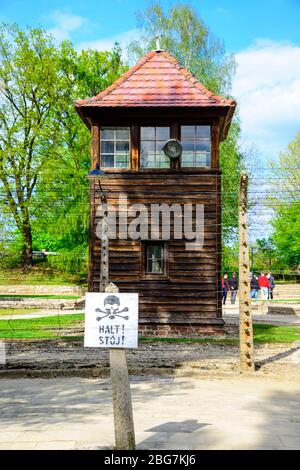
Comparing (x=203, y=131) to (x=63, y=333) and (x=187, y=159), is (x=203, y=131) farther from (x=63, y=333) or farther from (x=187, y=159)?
(x=63, y=333)

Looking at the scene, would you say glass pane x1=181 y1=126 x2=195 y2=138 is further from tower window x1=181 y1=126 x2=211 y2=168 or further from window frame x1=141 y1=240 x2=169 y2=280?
window frame x1=141 y1=240 x2=169 y2=280

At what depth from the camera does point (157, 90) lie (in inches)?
835

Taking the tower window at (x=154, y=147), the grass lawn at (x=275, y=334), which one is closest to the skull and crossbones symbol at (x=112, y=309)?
the grass lawn at (x=275, y=334)

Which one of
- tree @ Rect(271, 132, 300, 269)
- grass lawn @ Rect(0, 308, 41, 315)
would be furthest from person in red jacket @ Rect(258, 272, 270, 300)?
grass lawn @ Rect(0, 308, 41, 315)

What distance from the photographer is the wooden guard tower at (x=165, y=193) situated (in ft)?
66.8

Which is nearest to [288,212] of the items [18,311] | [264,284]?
[264,284]

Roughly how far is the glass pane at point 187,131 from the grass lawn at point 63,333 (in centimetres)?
645

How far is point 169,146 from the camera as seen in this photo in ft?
66.7

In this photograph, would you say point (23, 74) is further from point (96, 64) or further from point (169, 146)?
point (169, 146)

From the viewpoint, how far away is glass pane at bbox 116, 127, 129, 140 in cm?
2083

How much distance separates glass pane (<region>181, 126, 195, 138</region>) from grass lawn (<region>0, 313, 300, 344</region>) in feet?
21.2

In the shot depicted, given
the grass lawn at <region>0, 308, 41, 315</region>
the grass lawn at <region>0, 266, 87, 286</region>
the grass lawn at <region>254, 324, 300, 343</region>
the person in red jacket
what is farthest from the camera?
the grass lawn at <region>0, 266, 87, 286</region>

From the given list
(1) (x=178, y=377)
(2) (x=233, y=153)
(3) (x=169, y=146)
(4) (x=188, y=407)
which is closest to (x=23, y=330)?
(3) (x=169, y=146)

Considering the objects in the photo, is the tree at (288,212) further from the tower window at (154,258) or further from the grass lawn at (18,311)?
the tower window at (154,258)
